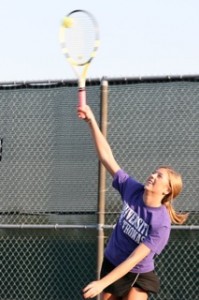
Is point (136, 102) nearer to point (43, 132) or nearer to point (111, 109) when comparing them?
point (111, 109)

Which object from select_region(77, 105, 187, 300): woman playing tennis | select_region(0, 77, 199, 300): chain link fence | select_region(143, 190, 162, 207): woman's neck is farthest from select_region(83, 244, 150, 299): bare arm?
select_region(0, 77, 199, 300): chain link fence

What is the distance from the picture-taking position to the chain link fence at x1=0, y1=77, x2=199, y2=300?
618cm

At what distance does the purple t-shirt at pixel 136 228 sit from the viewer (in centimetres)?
469

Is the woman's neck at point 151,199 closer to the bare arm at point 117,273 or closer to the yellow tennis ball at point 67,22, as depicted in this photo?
the bare arm at point 117,273

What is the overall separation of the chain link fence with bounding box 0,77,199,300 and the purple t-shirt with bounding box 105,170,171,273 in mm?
1274

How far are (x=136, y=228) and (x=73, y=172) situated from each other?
5.63 ft

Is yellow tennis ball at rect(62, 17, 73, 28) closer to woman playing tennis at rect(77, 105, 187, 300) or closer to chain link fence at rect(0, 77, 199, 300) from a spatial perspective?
woman playing tennis at rect(77, 105, 187, 300)

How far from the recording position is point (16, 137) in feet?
21.7

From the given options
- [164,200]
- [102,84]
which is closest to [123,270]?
→ [164,200]

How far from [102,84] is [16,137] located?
85 cm

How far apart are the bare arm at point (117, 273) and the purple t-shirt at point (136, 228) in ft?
0.21

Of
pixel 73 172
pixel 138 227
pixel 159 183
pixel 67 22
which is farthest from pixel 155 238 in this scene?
pixel 73 172

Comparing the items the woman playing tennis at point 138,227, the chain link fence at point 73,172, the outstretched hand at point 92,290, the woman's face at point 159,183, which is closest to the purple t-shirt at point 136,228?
the woman playing tennis at point 138,227

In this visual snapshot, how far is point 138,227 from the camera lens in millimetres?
4758
